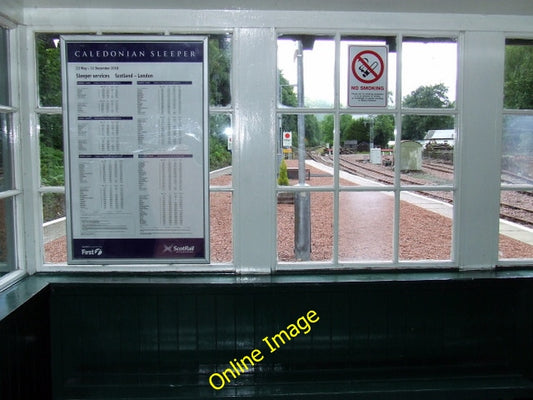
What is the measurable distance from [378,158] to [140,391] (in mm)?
1851

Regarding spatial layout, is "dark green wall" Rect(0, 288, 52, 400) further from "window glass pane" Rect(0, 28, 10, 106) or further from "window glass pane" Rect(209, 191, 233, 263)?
"window glass pane" Rect(0, 28, 10, 106)

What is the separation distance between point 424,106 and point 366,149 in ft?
1.37

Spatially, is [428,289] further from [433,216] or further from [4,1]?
[4,1]

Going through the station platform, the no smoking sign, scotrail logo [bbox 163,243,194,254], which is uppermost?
the no smoking sign

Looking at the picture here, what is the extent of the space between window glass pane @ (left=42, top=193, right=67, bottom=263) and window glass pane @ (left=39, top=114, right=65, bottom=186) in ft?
0.32

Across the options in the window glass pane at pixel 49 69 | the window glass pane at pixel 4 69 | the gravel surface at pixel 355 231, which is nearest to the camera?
the window glass pane at pixel 4 69

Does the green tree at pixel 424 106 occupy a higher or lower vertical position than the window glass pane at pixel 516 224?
higher

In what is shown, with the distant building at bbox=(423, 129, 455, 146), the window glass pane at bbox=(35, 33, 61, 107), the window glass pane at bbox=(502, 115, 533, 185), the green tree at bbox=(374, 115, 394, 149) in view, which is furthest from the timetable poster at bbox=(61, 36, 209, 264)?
the window glass pane at bbox=(502, 115, 533, 185)

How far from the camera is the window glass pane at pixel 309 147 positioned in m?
2.76

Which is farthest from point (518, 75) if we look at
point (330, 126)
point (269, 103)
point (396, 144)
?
point (269, 103)

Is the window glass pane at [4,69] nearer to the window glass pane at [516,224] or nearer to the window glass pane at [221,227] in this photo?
the window glass pane at [221,227]

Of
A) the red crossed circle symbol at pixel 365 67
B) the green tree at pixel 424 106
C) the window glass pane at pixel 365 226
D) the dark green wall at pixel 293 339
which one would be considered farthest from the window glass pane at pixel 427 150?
the dark green wall at pixel 293 339

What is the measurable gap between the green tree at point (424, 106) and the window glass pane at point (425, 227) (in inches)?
14.2

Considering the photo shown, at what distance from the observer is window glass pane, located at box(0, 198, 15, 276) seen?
102 inches
